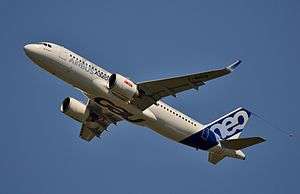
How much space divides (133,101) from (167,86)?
9.46 feet

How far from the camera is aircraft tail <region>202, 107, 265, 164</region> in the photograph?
193ft

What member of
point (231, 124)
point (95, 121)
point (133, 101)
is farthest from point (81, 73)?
point (231, 124)

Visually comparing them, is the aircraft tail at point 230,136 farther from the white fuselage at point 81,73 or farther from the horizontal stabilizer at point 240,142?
the white fuselage at point 81,73

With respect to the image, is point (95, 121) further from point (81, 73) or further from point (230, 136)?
point (230, 136)

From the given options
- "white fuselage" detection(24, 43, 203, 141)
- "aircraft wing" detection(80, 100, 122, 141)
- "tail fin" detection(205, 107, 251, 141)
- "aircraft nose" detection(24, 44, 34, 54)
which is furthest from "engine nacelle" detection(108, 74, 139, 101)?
"tail fin" detection(205, 107, 251, 141)

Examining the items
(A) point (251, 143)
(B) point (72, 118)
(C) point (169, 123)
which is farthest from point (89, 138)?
(A) point (251, 143)

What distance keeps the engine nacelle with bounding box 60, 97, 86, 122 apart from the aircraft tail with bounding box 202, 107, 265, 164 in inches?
405

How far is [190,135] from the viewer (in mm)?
59344

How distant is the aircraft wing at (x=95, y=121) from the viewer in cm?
6169

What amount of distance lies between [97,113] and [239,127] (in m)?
12.5

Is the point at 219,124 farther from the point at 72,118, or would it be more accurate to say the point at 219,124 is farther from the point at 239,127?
the point at 72,118

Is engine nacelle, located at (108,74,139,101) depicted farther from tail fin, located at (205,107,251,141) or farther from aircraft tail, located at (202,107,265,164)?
tail fin, located at (205,107,251,141)

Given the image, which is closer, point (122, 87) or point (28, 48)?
point (122, 87)

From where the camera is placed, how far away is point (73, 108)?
203 feet
